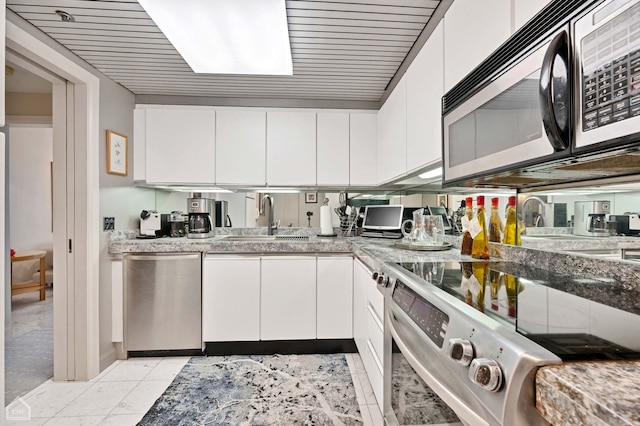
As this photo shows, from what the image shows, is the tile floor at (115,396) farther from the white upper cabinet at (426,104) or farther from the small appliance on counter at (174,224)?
the white upper cabinet at (426,104)

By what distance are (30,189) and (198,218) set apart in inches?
140

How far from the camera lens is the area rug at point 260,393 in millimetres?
1679

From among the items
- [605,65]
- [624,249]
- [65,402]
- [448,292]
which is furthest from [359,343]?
[605,65]

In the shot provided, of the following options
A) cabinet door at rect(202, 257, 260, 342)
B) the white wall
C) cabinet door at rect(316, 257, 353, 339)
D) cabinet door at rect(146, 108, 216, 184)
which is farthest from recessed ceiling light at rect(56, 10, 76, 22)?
the white wall

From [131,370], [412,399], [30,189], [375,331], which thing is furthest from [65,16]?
[30,189]

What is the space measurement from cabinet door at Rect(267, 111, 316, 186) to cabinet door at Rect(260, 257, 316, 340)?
0.76m

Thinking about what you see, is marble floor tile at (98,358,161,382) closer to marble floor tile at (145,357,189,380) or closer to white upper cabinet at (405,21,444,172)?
marble floor tile at (145,357,189,380)

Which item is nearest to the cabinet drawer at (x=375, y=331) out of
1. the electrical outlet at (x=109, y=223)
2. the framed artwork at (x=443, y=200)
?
the framed artwork at (x=443, y=200)

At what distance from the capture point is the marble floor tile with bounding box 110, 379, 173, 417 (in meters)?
1.76

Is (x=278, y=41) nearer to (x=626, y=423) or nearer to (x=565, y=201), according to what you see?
(x=565, y=201)

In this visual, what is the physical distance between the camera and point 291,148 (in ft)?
9.09

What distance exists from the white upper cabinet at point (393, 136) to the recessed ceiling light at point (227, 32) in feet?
2.53

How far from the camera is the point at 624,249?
3.13 ft

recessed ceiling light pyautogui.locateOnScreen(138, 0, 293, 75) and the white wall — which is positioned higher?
recessed ceiling light pyautogui.locateOnScreen(138, 0, 293, 75)
